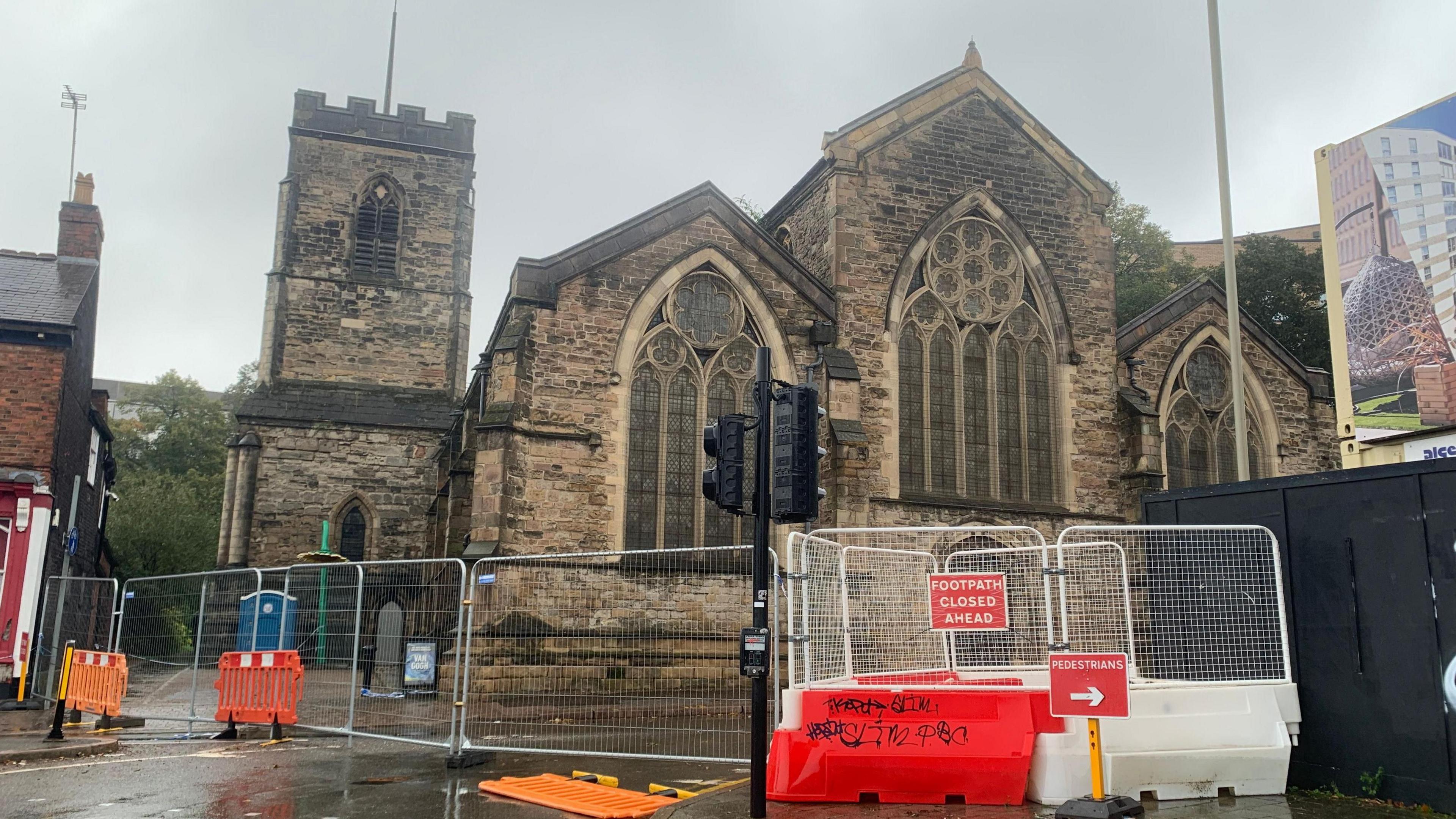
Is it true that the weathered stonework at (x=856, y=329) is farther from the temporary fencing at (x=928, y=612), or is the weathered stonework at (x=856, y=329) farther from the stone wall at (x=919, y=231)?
the temporary fencing at (x=928, y=612)

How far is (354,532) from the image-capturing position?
102 ft

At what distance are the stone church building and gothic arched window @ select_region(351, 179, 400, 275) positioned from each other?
28.9 feet

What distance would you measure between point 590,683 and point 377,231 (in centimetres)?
2664

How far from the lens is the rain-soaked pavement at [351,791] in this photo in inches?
300

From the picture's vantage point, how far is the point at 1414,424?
12.9m

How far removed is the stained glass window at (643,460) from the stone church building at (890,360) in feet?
0.12

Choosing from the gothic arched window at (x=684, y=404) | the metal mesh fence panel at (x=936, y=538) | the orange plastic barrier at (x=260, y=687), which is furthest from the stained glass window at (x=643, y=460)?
the orange plastic barrier at (x=260, y=687)

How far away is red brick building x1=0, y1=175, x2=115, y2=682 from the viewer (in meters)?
17.5

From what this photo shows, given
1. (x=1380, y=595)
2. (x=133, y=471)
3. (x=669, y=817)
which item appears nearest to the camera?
(x=669, y=817)

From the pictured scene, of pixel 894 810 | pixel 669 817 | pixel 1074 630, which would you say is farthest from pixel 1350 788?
pixel 669 817

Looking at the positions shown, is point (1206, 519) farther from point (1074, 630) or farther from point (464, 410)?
point (464, 410)

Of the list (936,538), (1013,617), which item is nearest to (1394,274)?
(936,538)

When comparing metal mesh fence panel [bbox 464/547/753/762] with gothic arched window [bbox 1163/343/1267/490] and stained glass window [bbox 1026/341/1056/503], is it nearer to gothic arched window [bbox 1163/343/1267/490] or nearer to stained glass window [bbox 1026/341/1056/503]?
stained glass window [bbox 1026/341/1056/503]

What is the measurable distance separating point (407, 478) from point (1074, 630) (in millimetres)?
26014
